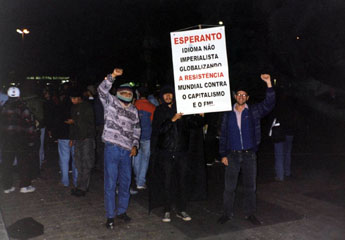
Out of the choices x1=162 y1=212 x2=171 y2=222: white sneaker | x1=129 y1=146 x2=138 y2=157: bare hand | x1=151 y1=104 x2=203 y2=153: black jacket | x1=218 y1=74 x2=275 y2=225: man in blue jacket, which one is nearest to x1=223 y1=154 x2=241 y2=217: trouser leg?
x1=218 y1=74 x2=275 y2=225: man in blue jacket

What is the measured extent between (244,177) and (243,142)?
0.56m

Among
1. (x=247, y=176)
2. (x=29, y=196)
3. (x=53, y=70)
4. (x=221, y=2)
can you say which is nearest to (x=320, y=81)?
(x=221, y=2)

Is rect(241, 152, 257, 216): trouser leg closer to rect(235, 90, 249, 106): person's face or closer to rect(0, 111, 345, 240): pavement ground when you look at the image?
rect(0, 111, 345, 240): pavement ground

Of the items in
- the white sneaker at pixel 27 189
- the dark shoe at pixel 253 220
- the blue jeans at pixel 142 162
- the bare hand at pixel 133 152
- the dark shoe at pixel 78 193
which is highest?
the bare hand at pixel 133 152

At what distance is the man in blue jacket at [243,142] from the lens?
5582 mm

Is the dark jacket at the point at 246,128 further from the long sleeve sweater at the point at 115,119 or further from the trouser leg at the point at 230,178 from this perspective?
the long sleeve sweater at the point at 115,119

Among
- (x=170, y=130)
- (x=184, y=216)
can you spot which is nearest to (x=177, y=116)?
(x=170, y=130)

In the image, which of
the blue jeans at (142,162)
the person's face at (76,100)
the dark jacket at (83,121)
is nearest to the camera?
the dark jacket at (83,121)

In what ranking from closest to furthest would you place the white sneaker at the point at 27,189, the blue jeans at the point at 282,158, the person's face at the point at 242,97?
the person's face at the point at 242,97 → the white sneaker at the point at 27,189 → the blue jeans at the point at 282,158

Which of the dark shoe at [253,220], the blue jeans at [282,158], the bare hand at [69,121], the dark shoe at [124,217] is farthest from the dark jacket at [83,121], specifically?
the blue jeans at [282,158]

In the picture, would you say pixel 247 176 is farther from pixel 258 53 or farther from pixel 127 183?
pixel 258 53

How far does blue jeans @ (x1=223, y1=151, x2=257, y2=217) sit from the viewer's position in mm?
5621

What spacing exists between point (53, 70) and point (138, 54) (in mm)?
5855

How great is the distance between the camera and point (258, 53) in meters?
18.2
